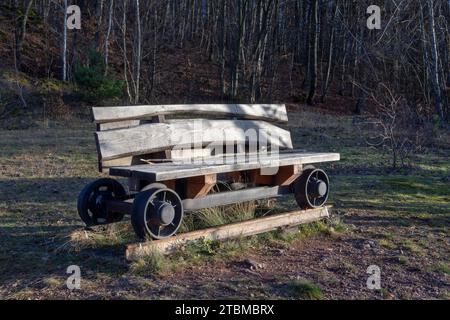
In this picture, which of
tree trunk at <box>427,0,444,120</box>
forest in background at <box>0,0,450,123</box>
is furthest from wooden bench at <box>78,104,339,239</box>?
forest in background at <box>0,0,450,123</box>

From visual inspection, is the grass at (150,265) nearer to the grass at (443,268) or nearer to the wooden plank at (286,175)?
the wooden plank at (286,175)

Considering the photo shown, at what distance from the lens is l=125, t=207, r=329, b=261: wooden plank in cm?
478

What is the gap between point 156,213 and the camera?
4.80 meters

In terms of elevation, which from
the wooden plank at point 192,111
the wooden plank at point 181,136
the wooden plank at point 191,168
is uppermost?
the wooden plank at point 192,111

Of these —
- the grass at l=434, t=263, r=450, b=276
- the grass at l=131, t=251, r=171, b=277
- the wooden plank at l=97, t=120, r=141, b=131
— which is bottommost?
the grass at l=434, t=263, r=450, b=276

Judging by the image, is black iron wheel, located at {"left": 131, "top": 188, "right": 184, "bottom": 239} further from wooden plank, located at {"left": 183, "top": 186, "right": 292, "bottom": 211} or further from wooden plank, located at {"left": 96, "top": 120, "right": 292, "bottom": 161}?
wooden plank, located at {"left": 96, "top": 120, "right": 292, "bottom": 161}

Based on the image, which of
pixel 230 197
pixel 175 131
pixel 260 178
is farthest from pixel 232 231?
pixel 175 131

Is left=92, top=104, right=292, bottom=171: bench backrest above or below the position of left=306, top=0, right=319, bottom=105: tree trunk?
below

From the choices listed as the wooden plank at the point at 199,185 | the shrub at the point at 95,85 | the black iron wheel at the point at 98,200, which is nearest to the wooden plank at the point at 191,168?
the wooden plank at the point at 199,185

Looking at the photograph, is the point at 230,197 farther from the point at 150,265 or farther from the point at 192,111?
→ the point at 150,265

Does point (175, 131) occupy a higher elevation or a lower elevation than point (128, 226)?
higher

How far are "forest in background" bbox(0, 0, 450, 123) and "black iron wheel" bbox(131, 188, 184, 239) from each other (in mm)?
12041

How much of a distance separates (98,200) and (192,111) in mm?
1409

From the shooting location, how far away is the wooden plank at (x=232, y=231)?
4.78 meters
